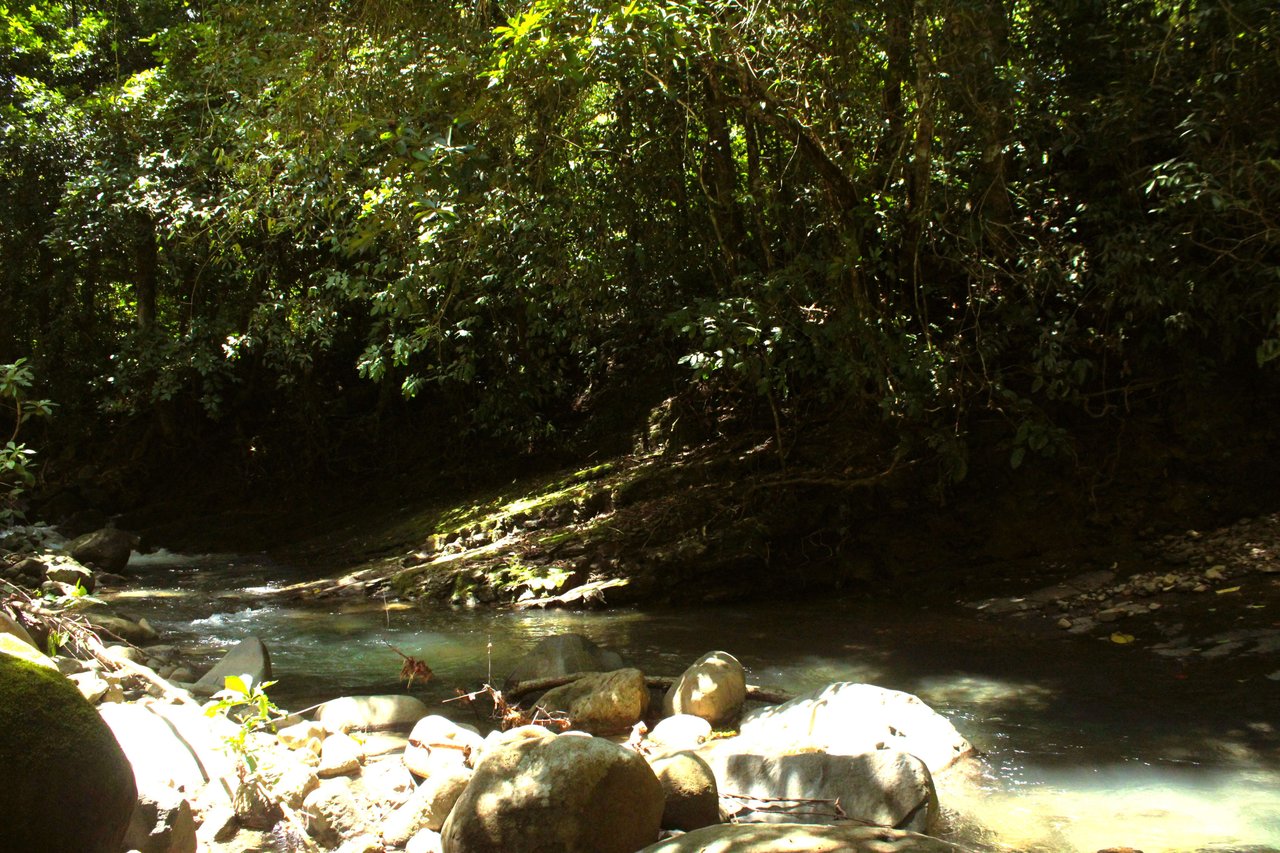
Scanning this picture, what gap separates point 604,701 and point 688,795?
1376mm

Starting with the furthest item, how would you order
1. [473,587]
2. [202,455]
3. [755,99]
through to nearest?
[202,455] → [473,587] → [755,99]

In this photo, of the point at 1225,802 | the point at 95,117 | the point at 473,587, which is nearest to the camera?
A: the point at 1225,802

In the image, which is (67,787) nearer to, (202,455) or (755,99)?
(755,99)

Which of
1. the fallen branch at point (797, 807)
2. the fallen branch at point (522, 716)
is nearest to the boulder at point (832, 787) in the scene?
the fallen branch at point (797, 807)

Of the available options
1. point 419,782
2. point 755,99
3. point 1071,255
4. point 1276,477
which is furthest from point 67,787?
point 1276,477

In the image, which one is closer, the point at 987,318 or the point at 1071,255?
the point at 1071,255

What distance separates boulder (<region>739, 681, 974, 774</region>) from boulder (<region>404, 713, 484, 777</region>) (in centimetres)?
134

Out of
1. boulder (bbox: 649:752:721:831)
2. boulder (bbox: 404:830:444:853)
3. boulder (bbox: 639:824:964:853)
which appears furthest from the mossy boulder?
boulder (bbox: 649:752:721:831)

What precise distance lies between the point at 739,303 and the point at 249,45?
4.63 metres

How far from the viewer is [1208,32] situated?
6152 millimetres

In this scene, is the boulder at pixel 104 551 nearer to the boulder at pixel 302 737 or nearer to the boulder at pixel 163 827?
the boulder at pixel 302 737

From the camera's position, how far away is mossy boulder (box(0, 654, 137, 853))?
8.75ft

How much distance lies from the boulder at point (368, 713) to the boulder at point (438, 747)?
436 millimetres

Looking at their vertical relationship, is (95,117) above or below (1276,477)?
above
